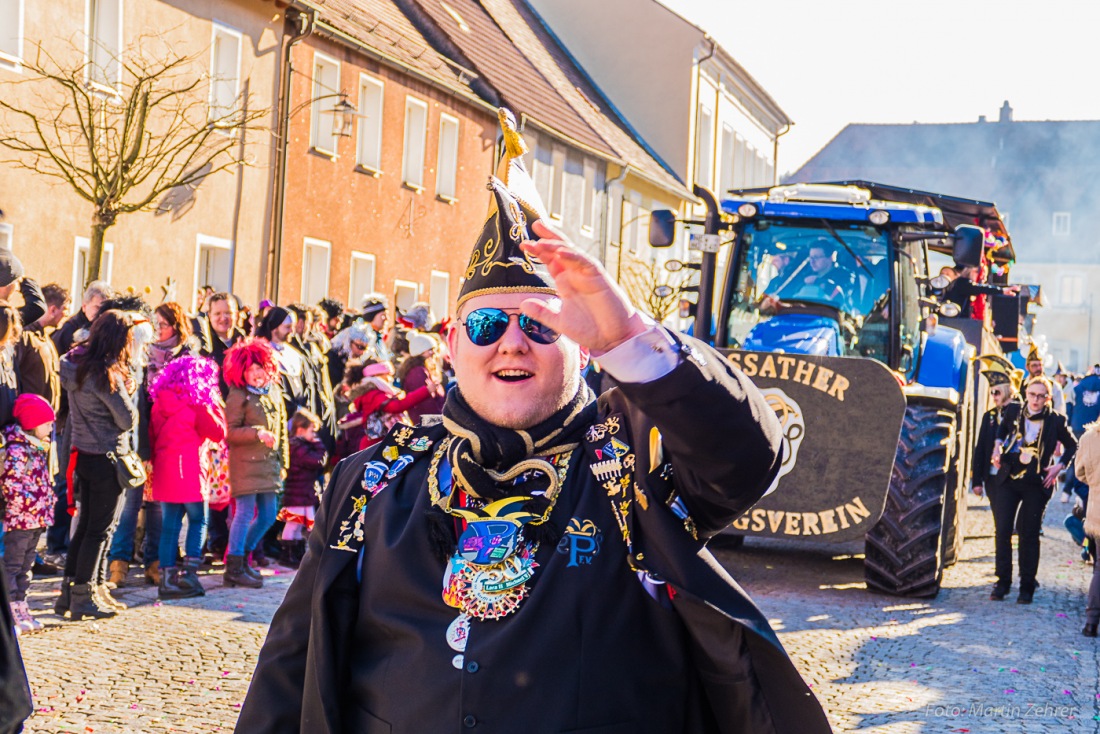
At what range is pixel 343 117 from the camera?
2159 cm

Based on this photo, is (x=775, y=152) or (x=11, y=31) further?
(x=775, y=152)

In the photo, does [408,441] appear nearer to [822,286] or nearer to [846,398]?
[846,398]

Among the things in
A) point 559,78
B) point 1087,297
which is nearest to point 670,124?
point 559,78

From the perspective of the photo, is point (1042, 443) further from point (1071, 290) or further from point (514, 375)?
point (1071, 290)

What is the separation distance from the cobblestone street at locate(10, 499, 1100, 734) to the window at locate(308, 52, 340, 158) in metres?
13.0

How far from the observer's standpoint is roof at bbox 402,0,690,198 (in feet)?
97.1

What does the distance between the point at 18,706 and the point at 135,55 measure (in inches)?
604

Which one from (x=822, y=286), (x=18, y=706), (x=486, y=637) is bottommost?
(x=18, y=706)

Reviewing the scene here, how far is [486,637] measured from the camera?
283cm

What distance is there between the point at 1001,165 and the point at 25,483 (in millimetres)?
86329

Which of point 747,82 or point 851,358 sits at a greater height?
point 747,82

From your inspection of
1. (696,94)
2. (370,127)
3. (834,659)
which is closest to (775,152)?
(696,94)

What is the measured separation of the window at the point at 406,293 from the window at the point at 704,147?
17.8 m

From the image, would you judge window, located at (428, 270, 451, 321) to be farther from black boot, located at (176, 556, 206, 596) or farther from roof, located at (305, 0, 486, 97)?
black boot, located at (176, 556, 206, 596)
